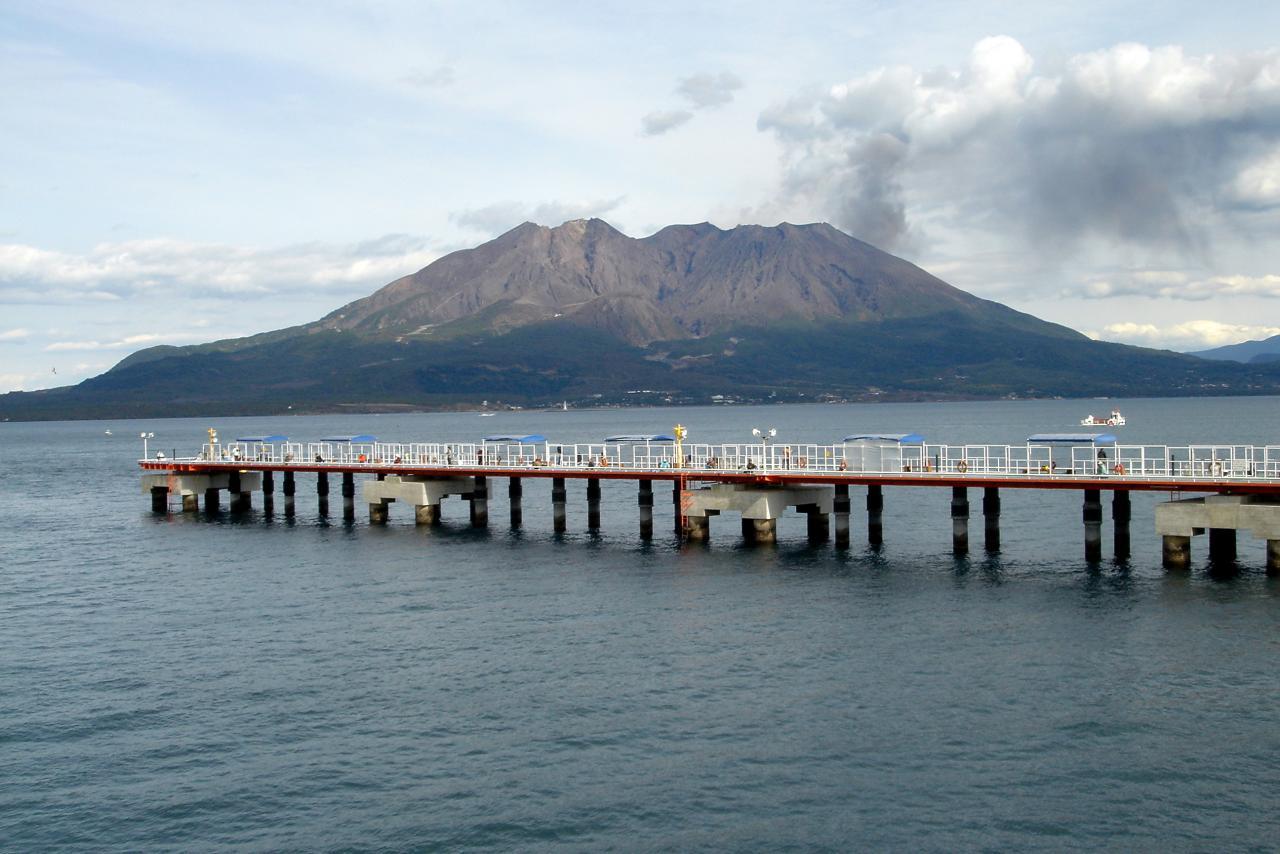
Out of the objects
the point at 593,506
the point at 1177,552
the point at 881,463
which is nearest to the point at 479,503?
the point at 593,506

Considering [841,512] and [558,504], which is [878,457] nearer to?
[841,512]

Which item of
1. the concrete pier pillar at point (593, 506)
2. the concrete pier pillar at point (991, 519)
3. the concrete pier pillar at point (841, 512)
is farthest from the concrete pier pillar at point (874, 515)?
the concrete pier pillar at point (593, 506)

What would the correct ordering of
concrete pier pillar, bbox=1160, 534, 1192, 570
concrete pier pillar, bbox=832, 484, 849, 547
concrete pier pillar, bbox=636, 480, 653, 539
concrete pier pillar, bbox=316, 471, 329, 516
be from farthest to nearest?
concrete pier pillar, bbox=316, 471, 329, 516, concrete pier pillar, bbox=636, 480, 653, 539, concrete pier pillar, bbox=832, 484, 849, 547, concrete pier pillar, bbox=1160, 534, 1192, 570

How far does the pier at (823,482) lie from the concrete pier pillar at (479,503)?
9 centimetres

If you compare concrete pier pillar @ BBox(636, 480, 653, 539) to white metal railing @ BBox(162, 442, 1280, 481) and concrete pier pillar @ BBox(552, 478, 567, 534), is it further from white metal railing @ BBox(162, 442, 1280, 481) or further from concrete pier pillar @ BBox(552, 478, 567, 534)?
concrete pier pillar @ BBox(552, 478, 567, 534)

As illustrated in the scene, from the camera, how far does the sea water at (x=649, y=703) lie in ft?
115

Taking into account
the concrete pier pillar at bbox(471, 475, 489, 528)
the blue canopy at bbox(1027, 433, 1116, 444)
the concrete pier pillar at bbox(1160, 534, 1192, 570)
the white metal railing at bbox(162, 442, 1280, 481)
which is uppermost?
the blue canopy at bbox(1027, 433, 1116, 444)

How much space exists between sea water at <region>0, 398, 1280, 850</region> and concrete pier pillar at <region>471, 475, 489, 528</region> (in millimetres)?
18025

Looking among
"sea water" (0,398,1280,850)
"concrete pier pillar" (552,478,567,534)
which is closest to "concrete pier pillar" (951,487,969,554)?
"sea water" (0,398,1280,850)

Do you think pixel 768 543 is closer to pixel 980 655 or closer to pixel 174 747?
pixel 980 655

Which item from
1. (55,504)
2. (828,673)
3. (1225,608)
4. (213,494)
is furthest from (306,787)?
(55,504)

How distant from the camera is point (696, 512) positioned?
83625 mm

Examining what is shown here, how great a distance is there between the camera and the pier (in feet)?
221

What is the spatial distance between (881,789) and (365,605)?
35426 mm
